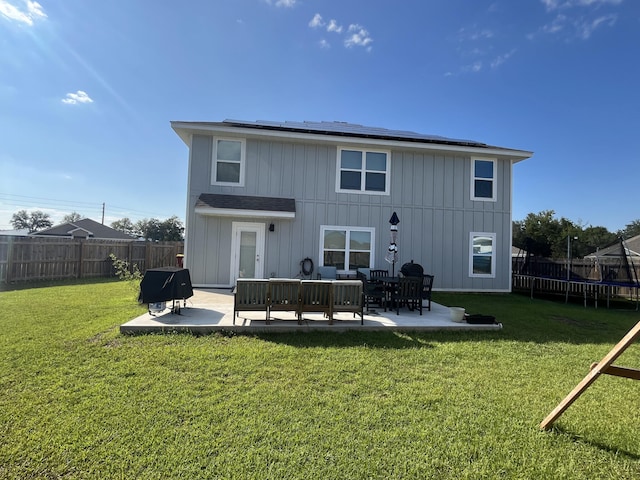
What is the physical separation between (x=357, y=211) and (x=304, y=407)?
27.4ft

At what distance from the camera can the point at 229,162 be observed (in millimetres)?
10297

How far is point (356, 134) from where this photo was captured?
1053 cm

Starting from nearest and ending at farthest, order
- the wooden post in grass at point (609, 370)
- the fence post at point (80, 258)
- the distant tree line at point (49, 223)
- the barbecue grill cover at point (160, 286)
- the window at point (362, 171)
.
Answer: the wooden post in grass at point (609, 370), the barbecue grill cover at point (160, 286), the window at point (362, 171), the fence post at point (80, 258), the distant tree line at point (49, 223)

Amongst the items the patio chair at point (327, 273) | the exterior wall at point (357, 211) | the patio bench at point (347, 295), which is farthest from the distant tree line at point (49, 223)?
the patio bench at point (347, 295)

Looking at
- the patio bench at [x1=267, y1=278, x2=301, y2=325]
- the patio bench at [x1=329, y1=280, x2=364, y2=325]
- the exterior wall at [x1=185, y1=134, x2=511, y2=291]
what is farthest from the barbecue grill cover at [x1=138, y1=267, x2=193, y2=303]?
the exterior wall at [x1=185, y1=134, x2=511, y2=291]

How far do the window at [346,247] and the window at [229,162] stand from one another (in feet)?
11.3

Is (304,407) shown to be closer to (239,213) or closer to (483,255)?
(239,213)

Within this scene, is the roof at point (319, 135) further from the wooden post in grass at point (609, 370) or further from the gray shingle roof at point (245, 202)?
the wooden post in grass at point (609, 370)

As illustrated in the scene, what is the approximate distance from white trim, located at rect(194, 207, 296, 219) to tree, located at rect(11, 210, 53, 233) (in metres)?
77.1

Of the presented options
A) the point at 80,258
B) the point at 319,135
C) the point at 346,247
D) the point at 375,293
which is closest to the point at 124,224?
the point at 80,258

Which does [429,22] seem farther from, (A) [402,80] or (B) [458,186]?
(B) [458,186]

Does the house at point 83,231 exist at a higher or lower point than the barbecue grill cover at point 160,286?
higher

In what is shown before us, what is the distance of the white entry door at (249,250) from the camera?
10.2 meters

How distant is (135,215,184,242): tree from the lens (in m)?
46.0
